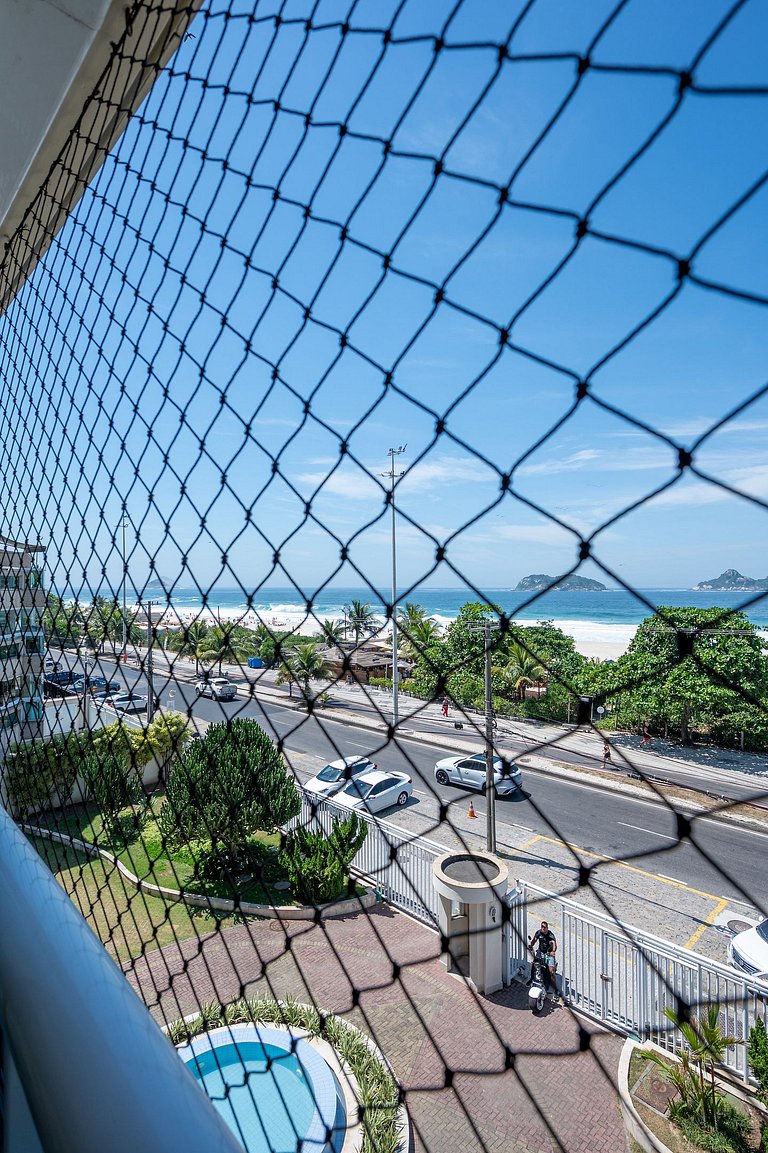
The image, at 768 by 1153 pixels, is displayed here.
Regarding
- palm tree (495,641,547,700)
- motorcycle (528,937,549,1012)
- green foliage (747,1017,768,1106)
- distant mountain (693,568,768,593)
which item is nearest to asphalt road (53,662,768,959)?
motorcycle (528,937,549,1012)

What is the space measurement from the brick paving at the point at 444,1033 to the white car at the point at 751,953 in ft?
2.09

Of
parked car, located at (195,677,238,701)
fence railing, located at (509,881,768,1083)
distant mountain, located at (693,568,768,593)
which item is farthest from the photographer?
fence railing, located at (509,881,768,1083)

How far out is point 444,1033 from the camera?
2.41m

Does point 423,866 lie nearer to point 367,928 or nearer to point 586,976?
point 367,928

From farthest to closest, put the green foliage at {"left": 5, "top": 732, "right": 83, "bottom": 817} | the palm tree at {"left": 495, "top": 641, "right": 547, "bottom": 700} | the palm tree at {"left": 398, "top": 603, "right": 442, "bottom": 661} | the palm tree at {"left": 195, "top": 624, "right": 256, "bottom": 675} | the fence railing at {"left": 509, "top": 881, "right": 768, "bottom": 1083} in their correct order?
the palm tree at {"left": 495, "top": 641, "right": 547, "bottom": 700} → the fence railing at {"left": 509, "top": 881, "right": 768, "bottom": 1083} → the green foliage at {"left": 5, "top": 732, "right": 83, "bottom": 817} → the palm tree at {"left": 195, "top": 624, "right": 256, "bottom": 675} → the palm tree at {"left": 398, "top": 603, "right": 442, "bottom": 661}

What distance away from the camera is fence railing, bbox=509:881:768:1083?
214 centimetres

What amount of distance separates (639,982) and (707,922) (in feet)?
3.60

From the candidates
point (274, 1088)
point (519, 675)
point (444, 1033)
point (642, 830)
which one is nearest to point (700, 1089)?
point (444, 1033)

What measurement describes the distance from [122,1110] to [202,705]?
332 inches

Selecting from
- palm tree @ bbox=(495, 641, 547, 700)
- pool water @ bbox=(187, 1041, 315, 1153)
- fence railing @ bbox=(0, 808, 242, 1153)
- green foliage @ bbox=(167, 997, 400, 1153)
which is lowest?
pool water @ bbox=(187, 1041, 315, 1153)

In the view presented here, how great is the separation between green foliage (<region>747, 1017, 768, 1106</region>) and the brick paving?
450mm

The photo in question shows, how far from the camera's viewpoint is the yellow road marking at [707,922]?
3.05 metres

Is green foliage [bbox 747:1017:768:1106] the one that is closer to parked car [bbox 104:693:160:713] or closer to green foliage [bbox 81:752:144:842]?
green foliage [bbox 81:752:144:842]

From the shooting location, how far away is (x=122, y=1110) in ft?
0.75
